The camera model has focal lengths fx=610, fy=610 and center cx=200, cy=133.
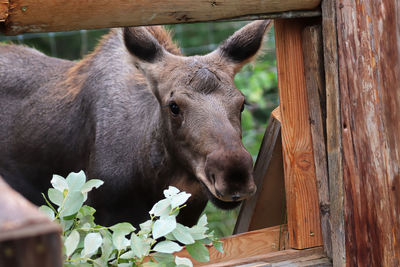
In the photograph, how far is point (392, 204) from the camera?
10.00 ft

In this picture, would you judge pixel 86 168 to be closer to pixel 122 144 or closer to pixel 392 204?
pixel 122 144

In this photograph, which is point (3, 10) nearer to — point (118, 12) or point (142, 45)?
point (118, 12)

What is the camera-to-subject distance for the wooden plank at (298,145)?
325cm

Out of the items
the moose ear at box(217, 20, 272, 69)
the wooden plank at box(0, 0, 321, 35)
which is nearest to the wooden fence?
the wooden plank at box(0, 0, 321, 35)

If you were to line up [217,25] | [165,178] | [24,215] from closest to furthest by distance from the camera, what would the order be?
[24,215], [165,178], [217,25]

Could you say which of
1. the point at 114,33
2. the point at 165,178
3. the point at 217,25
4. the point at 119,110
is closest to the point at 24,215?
the point at 165,178

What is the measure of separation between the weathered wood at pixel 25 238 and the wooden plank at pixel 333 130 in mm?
2203

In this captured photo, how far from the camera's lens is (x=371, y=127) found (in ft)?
9.86

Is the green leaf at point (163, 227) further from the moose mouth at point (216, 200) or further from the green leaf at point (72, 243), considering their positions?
the moose mouth at point (216, 200)

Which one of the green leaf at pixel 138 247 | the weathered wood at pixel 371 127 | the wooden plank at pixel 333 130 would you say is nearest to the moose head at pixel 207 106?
the wooden plank at pixel 333 130

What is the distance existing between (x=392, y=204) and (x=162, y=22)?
4.75 ft

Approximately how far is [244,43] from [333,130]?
4.24 feet

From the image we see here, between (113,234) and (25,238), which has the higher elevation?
(25,238)

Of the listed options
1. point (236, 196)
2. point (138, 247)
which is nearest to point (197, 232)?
point (138, 247)
